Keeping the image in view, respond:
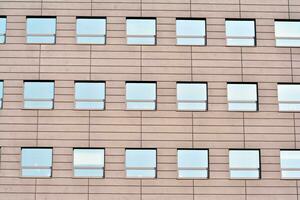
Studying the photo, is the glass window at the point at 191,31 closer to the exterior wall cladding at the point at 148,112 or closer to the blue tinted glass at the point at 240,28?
the exterior wall cladding at the point at 148,112

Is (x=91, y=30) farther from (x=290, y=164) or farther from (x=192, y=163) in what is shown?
(x=290, y=164)

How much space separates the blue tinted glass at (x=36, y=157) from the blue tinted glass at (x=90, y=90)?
119 inches

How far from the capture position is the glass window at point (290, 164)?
90.7 ft

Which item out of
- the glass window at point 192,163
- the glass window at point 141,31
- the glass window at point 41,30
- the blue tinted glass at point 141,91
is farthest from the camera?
the glass window at point 141,31

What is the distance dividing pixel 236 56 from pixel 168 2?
427cm

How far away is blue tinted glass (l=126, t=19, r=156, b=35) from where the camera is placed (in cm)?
2881

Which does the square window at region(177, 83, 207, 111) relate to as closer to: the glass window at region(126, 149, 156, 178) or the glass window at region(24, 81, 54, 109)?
the glass window at region(126, 149, 156, 178)

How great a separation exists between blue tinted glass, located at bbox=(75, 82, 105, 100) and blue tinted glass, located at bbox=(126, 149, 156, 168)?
3076 mm

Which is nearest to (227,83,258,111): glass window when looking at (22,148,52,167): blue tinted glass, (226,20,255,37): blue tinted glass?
(226,20,255,37): blue tinted glass

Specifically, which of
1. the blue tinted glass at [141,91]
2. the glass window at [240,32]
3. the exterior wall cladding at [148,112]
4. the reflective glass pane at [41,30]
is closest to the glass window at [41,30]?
the reflective glass pane at [41,30]

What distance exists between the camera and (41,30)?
94.3 feet

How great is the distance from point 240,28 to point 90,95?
8.12 m

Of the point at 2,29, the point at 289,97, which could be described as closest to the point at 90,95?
the point at 2,29

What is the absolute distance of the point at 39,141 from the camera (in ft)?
89.8
